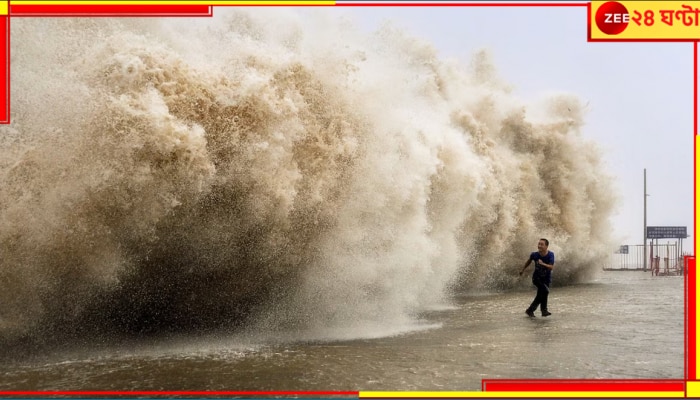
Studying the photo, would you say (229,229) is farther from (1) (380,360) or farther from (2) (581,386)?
(2) (581,386)

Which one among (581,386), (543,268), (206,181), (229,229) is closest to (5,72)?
(206,181)

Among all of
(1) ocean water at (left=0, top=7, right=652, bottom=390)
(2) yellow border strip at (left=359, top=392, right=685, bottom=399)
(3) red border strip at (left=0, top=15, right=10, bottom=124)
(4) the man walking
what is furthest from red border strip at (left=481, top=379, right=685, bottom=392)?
(4) the man walking

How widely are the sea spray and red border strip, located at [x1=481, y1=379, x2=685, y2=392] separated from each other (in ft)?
12.6

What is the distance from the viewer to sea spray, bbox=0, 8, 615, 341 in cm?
757

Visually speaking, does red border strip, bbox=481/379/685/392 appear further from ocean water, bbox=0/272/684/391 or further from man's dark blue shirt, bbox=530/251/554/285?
man's dark blue shirt, bbox=530/251/554/285

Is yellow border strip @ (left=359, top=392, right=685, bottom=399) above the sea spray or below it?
below

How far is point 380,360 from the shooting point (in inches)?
277

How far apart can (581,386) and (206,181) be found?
4.35m

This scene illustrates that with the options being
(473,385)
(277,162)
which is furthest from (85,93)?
(473,385)

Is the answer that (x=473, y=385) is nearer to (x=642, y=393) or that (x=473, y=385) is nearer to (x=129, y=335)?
(x=642, y=393)

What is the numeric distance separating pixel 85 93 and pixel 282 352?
3293mm

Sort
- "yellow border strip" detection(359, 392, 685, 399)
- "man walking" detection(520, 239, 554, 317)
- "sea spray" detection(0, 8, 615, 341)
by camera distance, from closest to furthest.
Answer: "yellow border strip" detection(359, 392, 685, 399)
"sea spray" detection(0, 8, 615, 341)
"man walking" detection(520, 239, 554, 317)

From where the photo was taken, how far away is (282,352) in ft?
24.7

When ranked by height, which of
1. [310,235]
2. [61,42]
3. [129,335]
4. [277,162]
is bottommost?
[129,335]
